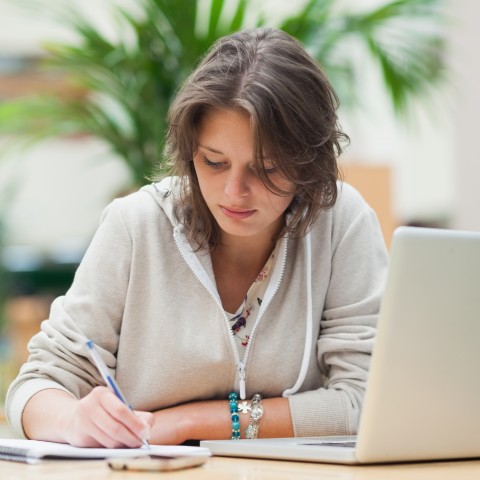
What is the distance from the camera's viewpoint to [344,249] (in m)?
1.63

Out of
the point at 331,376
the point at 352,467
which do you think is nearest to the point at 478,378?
the point at 352,467

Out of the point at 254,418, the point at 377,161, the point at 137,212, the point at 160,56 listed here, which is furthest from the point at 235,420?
the point at 377,161

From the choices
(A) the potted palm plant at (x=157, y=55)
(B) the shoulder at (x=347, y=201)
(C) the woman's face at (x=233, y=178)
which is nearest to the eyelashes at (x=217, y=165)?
(C) the woman's face at (x=233, y=178)

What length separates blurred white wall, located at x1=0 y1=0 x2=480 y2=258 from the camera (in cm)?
438

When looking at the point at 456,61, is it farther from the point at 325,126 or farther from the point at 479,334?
the point at 479,334

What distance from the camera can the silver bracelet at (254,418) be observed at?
4.75 feet

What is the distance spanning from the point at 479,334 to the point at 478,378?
0.06m

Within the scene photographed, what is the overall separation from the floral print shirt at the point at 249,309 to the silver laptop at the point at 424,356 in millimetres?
401

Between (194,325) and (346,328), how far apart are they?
25cm

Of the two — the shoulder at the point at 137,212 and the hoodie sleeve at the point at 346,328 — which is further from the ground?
the shoulder at the point at 137,212

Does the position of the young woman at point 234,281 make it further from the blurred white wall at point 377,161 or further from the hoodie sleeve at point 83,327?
the blurred white wall at point 377,161

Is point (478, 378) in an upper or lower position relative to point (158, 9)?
lower

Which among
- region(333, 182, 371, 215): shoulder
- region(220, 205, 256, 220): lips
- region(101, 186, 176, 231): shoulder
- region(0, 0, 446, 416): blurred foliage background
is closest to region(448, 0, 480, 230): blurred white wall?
region(0, 0, 446, 416): blurred foliage background

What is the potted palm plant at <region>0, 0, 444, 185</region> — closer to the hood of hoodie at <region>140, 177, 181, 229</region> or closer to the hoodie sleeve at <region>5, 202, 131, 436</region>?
the hood of hoodie at <region>140, 177, 181, 229</region>
